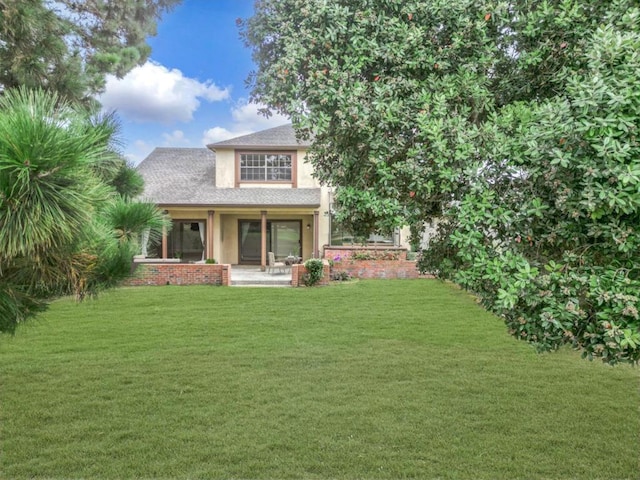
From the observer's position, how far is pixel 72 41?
4.29m

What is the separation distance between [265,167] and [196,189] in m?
2.67

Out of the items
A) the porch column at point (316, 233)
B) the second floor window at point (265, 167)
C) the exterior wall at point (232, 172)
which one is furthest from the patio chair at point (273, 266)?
the second floor window at point (265, 167)

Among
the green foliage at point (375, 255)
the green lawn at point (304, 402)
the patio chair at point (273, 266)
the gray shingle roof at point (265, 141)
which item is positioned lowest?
the green lawn at point (304, 402)

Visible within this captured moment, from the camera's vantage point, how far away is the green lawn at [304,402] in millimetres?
3436

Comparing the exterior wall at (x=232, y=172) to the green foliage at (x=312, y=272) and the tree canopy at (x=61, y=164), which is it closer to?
the green foliage at (x=312, y=272)

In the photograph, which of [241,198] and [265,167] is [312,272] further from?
[265,167]

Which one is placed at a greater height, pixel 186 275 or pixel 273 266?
pixel 273 266

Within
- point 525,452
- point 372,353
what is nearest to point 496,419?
point 525,452

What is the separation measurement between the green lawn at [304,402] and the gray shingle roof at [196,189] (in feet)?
21.9

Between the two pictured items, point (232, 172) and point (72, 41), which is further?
point (232, 172)

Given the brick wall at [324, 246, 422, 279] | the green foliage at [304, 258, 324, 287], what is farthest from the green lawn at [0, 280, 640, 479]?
the brick wall at [324, 246, 422, 279]

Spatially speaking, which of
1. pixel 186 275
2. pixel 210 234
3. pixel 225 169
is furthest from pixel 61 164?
pixel 225 169

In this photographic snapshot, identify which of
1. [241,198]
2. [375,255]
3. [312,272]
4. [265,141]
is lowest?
[312,272]

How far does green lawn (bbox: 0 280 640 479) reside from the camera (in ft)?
11.3
